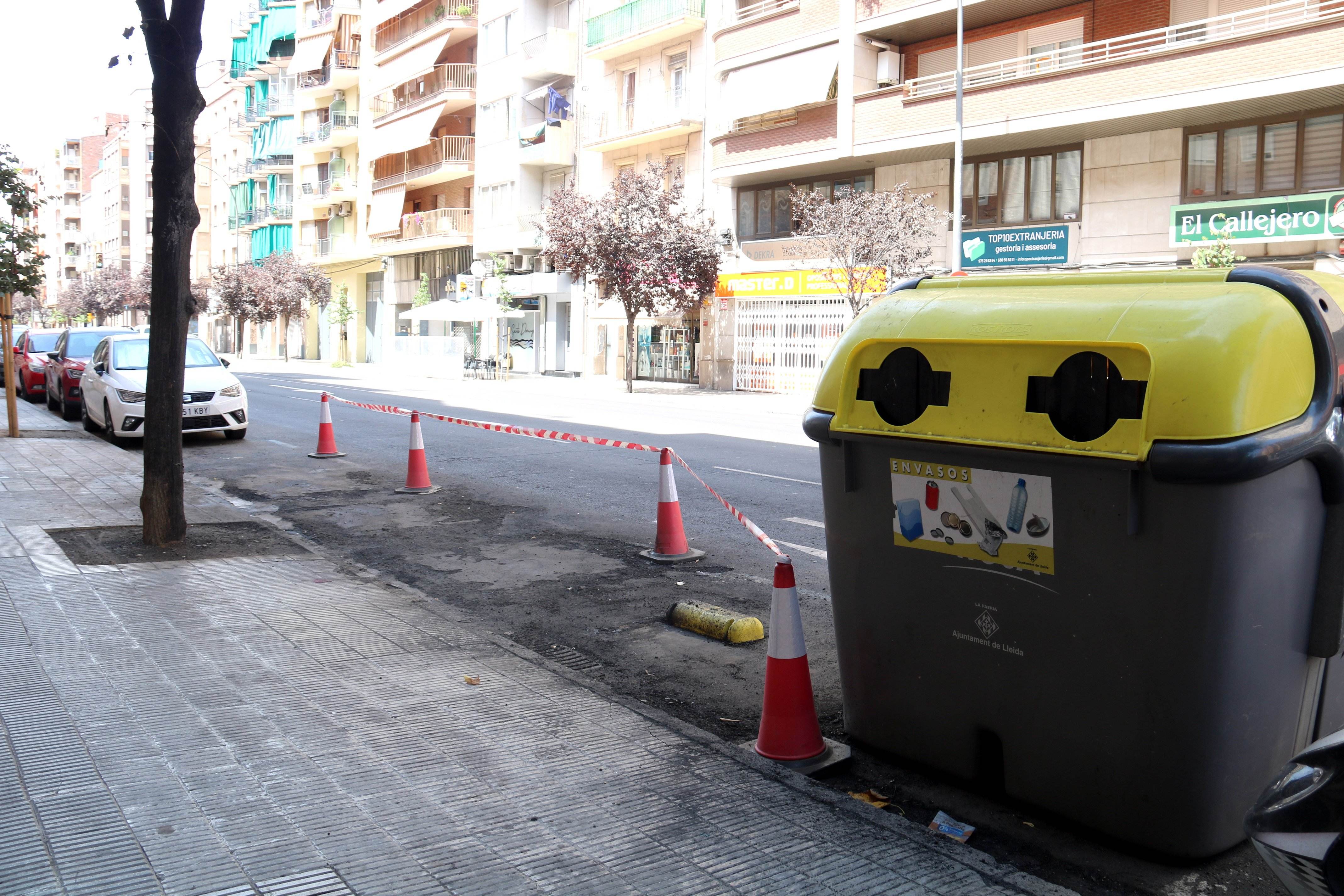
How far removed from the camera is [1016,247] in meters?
25.3

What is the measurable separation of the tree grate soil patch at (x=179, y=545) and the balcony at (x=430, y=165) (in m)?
39.9

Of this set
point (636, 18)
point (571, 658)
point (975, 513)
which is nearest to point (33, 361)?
point (636, 18)

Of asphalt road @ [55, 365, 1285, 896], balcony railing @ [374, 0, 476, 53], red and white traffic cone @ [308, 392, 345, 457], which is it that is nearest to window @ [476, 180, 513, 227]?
balcony railing @ [374, 0, 476, 53]

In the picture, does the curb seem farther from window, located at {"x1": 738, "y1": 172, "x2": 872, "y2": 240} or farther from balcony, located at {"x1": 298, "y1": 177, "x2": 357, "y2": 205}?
balcony, located at {"x1": 298, "y1": 177, "x2": 357, "y2": 205}

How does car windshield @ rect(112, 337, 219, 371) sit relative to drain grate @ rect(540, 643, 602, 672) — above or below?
above

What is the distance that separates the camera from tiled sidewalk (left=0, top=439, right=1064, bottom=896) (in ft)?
10.4

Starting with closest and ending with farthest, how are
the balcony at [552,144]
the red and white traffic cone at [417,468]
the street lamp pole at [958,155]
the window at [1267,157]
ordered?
the red and white traffic cone at [417,468], the window at [1267,157], the street lamp pole at [958,155], the balcony at [552,144]

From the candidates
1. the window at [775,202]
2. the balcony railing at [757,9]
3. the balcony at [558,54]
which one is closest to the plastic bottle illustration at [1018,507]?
the window at [775,202]

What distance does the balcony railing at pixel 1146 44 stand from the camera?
20.2m

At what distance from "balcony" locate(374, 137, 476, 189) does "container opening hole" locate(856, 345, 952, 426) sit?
4478 centimetres

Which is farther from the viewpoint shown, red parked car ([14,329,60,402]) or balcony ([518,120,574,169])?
balcony ([518,120,574,169])

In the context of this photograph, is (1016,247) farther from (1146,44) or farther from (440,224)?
(440,224)

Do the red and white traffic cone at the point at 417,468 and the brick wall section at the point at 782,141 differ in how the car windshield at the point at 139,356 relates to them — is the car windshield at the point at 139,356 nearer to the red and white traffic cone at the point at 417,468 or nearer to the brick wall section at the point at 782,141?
the red and white traffic cone at the point at 417,468

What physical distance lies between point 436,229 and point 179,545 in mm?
Result: 41646
